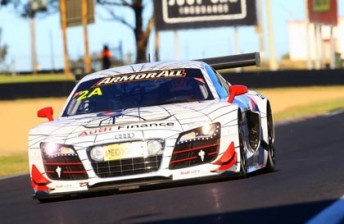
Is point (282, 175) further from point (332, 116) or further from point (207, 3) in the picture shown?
point (207, 3)

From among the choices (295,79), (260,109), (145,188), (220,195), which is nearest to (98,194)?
(145,188)

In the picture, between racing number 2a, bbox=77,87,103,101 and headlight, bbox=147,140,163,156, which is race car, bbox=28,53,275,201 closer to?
headlight, bbox=147,140,163,156

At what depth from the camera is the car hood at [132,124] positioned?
31.9 ft

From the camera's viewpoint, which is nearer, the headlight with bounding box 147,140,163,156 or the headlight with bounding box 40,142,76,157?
the headlight with bounding box 147,140,163,156

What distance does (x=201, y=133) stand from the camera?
32.1ft

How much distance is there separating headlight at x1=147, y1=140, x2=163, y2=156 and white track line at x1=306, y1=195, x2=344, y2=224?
187cm

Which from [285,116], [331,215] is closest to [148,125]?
[331,215]

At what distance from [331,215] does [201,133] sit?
7.12 feet

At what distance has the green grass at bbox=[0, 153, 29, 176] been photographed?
17091 millimetres

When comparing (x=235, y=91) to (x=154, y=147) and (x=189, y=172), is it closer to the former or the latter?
(x=189, y=172)

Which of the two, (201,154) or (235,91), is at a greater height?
(235,91)

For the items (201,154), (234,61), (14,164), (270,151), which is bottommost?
(14,164)

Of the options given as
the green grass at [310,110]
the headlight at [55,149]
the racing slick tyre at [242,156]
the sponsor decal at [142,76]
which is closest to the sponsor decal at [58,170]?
the headlight at [55,149]

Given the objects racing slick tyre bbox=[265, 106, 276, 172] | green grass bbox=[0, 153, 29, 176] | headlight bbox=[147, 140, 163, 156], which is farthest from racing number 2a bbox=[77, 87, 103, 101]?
green grass bbox=[0, 153, 29, 176]
